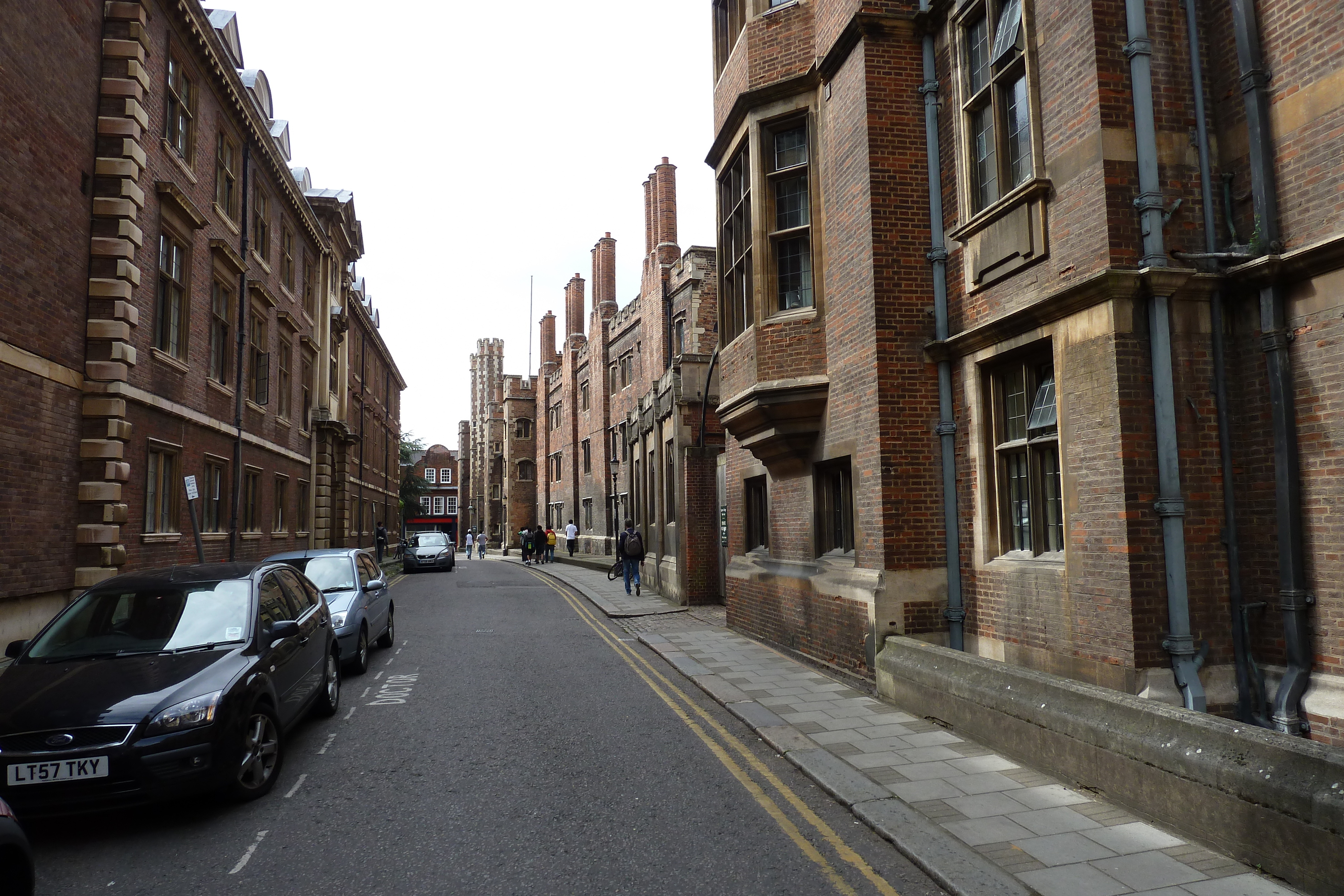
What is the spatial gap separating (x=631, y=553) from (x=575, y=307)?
27702 millimetres

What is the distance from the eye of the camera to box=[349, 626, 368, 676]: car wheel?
33.2 ft

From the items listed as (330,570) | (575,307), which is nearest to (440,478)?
(575,307)

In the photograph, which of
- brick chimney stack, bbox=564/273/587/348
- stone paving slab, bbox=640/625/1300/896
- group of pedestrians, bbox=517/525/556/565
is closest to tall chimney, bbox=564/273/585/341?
brick chimney stack, bbox=564/273/587/348

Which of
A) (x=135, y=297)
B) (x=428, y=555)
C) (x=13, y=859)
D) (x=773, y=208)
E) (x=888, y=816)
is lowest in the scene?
(x=888, y=816)

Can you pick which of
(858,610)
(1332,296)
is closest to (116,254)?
(858,610)

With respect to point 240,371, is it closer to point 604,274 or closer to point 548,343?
point 604,274

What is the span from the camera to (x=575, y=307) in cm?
4506

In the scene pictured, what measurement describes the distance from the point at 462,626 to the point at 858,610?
845 cm

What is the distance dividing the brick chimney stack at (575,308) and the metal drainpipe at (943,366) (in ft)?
117

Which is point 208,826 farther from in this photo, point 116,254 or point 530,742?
point 116,254

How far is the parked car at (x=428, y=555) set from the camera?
111 ft

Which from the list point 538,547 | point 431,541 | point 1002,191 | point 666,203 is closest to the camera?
point 1002,191

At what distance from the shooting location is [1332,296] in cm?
537

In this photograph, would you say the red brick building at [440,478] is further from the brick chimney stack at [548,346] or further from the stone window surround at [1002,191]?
the stone window surround at [1002,191]
